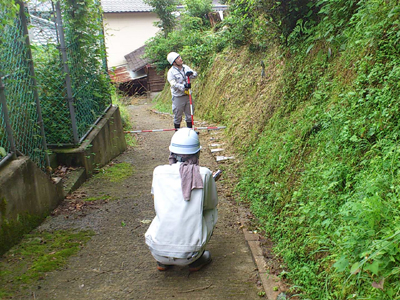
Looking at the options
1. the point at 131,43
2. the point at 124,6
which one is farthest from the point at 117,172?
the point at 124,6

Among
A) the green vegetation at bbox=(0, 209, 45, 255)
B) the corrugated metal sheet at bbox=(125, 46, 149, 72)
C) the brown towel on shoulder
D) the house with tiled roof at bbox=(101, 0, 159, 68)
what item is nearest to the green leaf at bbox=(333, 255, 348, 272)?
the brown towel on shoulder

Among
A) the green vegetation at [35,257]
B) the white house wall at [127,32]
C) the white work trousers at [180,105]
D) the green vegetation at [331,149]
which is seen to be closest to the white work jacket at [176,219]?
the green vegetation at [331,149]

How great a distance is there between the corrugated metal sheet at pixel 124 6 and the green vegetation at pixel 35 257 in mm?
24009

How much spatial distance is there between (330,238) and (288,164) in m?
1.64

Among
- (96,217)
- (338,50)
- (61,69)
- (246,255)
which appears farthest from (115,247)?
(338,50)

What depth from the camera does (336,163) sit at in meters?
3.40

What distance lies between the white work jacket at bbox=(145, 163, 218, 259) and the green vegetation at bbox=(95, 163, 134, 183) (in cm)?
312

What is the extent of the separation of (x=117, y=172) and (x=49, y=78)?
2.05 meters

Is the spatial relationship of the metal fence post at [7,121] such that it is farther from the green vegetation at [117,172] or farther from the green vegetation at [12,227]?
the green vegetation at [117,172]

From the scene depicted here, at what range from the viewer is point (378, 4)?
411 centimetres

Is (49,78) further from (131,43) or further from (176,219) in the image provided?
(131,43)

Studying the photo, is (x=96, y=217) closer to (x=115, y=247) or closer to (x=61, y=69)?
(x=115, y=247)

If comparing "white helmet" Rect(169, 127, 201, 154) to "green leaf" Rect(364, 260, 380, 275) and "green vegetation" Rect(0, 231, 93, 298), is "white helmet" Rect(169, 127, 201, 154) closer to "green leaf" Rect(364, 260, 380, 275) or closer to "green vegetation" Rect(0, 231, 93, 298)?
"green vegetation" Rect(0, 231, 93, 298)

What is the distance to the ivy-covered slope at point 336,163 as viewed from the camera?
2383mm
